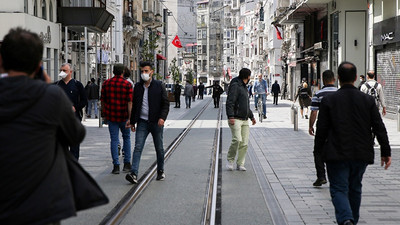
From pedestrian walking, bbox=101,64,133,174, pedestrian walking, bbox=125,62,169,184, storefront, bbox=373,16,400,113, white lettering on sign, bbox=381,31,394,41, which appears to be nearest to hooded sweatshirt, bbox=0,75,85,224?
pedestrian walking, bbox=125,62,169,184

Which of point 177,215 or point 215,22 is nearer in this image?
point 177,215

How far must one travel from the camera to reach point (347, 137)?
607cm

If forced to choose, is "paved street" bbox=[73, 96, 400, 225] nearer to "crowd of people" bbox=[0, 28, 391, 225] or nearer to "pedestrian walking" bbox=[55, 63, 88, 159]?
"crowd of people" bbox=[0, 28, 391, 225]

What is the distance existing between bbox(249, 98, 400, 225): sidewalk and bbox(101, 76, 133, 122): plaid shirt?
2.53 meters

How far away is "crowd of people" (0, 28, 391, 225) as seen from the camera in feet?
11.3

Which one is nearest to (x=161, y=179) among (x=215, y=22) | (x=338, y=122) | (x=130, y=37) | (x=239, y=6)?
(x=338, y=122)

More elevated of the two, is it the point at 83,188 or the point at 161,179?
the point at 83,188

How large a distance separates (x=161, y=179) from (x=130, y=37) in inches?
1927

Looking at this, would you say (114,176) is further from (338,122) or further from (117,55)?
(117,55)

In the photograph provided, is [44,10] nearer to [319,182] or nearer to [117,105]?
[117,105]

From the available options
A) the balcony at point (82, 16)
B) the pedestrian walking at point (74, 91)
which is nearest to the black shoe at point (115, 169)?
the pedestrian walking at point (74, 91)

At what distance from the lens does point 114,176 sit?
35.6 ft

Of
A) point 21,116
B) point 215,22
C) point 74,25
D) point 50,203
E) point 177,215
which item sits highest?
point 215,22

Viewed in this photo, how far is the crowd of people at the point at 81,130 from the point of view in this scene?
3432 mm
